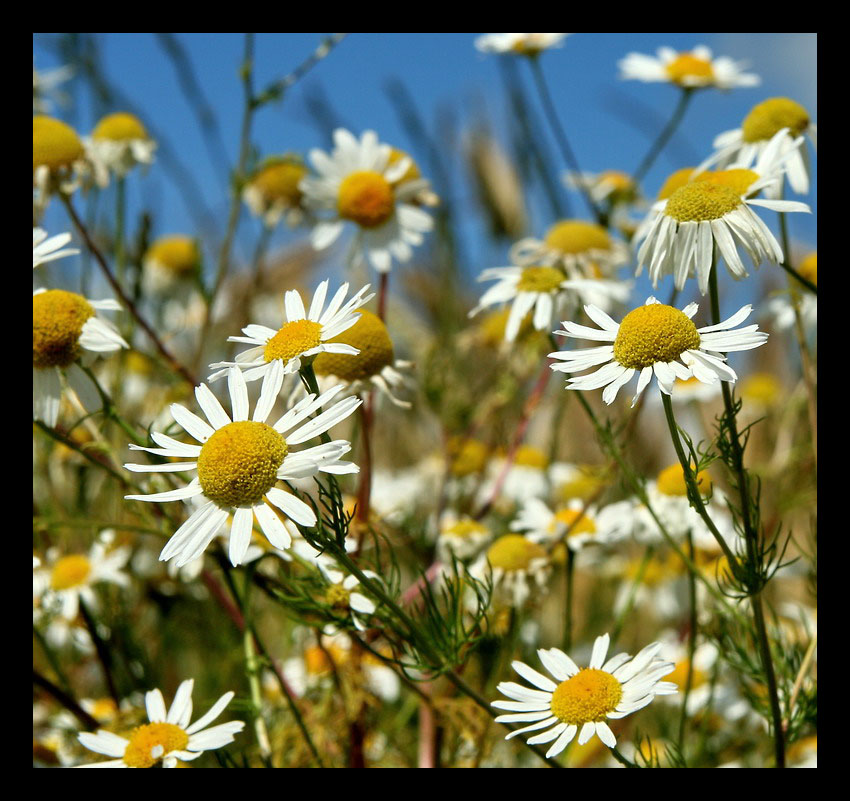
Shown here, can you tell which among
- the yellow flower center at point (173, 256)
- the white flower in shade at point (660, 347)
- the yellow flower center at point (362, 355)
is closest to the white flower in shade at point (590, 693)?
the white flower in shade at point (660, 347)

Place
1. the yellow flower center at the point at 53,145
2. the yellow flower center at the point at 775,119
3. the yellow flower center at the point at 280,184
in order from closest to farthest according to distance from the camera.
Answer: the yellow flower center at the point at 775,119
the yellow flower center at the point at 53,145
the yellow flower center at the point at 280,184

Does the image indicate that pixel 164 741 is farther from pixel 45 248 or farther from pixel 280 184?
pixel 280 184

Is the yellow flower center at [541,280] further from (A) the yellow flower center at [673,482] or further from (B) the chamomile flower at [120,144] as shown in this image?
(B) the chamomile flower at [120,144]

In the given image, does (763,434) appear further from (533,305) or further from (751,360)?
(533,305)

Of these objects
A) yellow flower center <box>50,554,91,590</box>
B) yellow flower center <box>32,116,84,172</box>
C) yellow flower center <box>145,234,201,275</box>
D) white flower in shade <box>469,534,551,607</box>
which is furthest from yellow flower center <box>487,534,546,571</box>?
yellow flower center <box>145,234,201,275</box>

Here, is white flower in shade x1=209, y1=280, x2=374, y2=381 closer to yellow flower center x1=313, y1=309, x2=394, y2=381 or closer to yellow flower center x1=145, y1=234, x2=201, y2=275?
yellow flower center x1=313, y1=309, x2=394, y2=381

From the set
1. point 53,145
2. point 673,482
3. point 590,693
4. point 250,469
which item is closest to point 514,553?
point 673,482

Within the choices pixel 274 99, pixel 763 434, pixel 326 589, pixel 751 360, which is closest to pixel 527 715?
pixel 326 589
